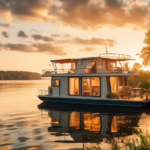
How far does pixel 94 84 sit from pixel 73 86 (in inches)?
111

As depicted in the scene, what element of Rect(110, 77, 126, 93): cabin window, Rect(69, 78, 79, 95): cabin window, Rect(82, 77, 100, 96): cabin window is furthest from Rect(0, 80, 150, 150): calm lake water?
Rect(69, 78, 79, 95): cabin window

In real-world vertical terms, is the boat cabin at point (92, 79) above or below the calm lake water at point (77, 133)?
above

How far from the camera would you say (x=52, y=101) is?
28594 millimetres

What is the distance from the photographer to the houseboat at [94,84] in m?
24.8

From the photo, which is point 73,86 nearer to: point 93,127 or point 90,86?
point 90,86

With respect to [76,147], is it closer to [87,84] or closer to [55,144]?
[55,144]

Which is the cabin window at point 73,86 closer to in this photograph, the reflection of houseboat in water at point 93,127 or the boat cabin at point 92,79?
the boat cabin at point 92,79

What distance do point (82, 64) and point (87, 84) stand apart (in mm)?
2816

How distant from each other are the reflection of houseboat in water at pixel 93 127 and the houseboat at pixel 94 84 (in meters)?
5.42

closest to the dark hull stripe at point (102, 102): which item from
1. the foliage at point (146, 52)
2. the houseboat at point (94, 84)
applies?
the houseboat at point (94, 84)

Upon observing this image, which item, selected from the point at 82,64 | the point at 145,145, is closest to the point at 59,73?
the point at 82,64

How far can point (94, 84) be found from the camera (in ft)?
87.6

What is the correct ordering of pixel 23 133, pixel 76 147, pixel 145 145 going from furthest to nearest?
1. pixel 23 133
2. pixel 76 147
3. pixel 145 145

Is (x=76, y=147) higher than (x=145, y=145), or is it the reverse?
(x=145, y=145)
